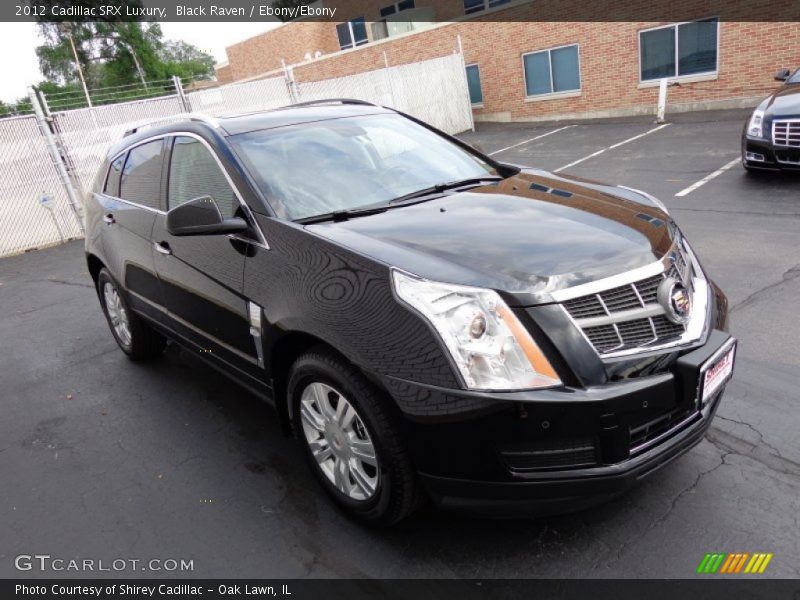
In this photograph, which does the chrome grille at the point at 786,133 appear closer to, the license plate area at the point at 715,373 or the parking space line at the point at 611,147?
the parking space line at the point at 611,147

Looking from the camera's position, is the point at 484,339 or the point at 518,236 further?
the point at 518,236

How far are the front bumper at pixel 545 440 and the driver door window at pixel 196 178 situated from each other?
1554 mm

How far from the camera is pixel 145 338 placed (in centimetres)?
481

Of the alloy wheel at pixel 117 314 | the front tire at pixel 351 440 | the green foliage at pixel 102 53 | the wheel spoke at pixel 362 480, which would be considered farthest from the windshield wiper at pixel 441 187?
the green foliage at pixel 102 53

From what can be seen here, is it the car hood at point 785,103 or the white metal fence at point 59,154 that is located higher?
the white metal fence at point 59,154

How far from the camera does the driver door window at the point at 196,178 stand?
3250mm

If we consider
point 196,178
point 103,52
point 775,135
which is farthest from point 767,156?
point 103,52

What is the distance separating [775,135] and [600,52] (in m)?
10.6

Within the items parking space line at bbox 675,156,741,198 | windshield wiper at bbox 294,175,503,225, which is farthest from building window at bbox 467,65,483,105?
windshield wiper at bbox 294,175,503,225

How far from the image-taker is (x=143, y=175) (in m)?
4.20

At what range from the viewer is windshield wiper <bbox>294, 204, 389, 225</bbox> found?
9.65 feet

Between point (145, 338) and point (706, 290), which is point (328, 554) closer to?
point (706, 290)

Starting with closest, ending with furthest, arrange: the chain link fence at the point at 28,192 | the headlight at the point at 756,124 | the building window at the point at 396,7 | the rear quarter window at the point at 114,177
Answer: the rear quarter window at the point at 114,177 → the headlight at the point at 756,124 → the chain link fence at the point at 28,192 → the building window at the point at 396,7

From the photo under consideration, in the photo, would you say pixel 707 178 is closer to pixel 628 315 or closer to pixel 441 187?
pixel 441 187
